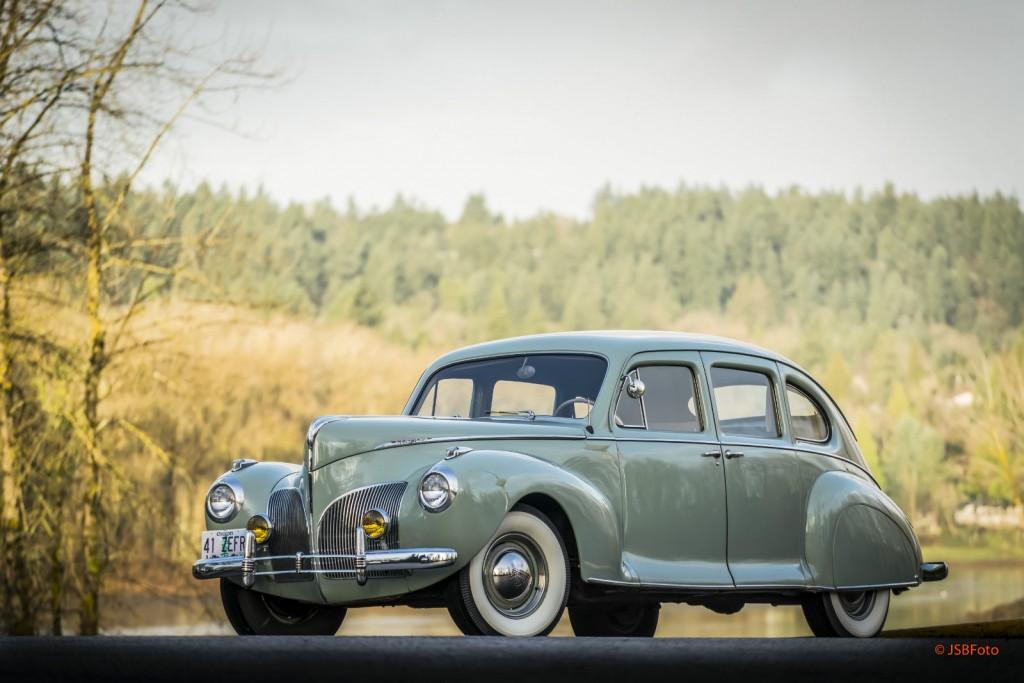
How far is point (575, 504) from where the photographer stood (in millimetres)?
7945

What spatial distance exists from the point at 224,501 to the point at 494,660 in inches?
133

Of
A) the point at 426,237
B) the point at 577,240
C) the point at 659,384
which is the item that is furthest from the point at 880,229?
the point at 659,384

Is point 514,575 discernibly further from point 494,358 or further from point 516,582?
point 494,358

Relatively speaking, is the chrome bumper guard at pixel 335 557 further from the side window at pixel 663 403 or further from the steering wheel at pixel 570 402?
the side window at pixel 663 403

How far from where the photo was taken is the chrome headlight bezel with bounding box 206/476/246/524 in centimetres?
851

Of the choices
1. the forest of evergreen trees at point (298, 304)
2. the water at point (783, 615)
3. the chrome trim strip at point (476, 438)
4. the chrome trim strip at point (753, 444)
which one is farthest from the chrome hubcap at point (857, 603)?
the water at point (783, 615)

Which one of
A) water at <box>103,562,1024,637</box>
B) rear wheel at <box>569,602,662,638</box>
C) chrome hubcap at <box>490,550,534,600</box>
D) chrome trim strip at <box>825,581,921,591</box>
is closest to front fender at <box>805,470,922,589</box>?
chrome trim strip at <box>825,581,921,591</box>

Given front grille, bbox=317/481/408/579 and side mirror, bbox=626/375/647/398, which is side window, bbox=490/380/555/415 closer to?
side mirror, bbox=626/375/647/398

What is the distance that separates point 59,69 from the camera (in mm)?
18875

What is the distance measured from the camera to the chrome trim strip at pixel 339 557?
7.30m

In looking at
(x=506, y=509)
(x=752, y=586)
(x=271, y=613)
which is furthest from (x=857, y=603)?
(x=271, y=613)

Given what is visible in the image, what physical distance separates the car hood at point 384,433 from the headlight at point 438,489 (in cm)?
44

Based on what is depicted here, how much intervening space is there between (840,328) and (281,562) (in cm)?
9965

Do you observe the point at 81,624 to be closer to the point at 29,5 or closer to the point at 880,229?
the point at 29,5
